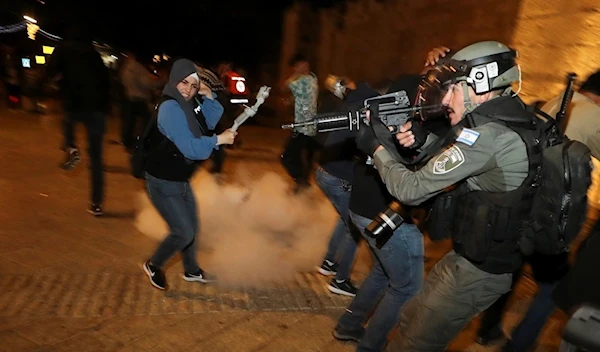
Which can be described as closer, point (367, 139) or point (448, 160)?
point (448, 160)

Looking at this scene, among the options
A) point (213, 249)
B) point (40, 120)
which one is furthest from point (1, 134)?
point (213, 249)

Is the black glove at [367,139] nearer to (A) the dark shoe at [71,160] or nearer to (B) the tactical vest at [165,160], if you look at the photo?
(B) the tactical vest at [165,160]

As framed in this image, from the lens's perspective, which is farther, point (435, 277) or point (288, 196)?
point (288, 196)

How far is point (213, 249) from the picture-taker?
5.02m

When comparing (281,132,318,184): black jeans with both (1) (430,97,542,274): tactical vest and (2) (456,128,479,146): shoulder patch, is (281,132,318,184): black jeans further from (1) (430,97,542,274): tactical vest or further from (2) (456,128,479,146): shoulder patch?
(2) (456,128,479,146): shoulder patch

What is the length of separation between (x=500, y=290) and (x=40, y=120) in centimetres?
1151

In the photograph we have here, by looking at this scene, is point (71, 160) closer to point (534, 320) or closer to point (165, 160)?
point (165, 160)

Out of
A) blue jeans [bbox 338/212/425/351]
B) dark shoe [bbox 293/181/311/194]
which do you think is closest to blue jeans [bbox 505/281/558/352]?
blue jeans [bbox 338/212/425/351]

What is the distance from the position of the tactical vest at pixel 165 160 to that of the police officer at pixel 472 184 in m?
1.71

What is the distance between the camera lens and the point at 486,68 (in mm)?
2293

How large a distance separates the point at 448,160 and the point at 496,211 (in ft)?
1.04

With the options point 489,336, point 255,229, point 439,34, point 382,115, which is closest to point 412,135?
point 382,115

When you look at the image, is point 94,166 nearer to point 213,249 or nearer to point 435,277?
point 213,249

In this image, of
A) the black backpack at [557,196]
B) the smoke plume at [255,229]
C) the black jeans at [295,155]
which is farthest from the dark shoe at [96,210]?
the black backpack at [557,196]
